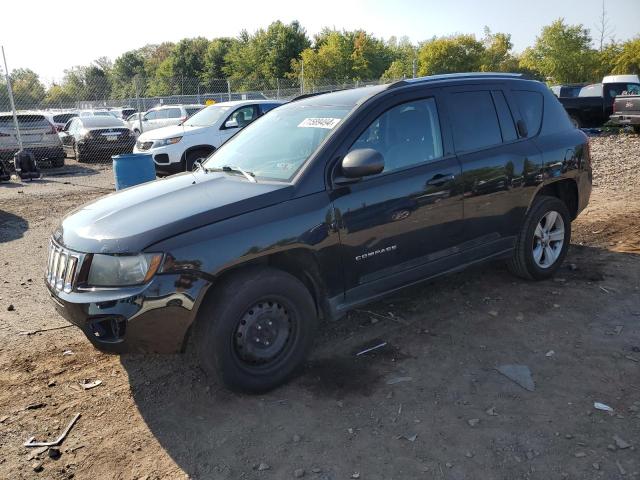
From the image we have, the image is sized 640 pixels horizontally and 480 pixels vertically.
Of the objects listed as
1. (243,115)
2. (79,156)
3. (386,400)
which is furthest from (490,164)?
(79,156)

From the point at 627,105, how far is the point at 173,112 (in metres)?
15.3

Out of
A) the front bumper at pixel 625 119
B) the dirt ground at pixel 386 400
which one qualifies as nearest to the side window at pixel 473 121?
the dirt ground at pixel 386 400

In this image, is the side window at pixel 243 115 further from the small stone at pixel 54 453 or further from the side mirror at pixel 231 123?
the small stone at pixel 54 453

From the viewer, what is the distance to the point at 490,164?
168 inches

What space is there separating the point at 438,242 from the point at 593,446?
1.71 metres

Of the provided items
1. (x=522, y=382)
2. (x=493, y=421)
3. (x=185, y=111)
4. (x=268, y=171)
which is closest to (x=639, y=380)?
(x=522, y=382)

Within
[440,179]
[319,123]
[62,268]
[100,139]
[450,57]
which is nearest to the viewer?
[62,268]

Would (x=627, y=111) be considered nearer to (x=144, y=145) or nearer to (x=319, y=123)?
(x=144, y=145)

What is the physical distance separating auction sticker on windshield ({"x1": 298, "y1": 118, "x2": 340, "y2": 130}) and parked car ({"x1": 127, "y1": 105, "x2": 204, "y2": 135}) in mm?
15832

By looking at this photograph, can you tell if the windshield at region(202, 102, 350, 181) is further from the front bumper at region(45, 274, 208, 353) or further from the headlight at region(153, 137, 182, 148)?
the headlight at region(153, 137, 182, 148)

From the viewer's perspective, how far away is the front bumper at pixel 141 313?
2.89 metres

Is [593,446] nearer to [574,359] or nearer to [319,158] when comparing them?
[574,359]

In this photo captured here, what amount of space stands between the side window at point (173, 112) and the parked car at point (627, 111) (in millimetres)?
14612

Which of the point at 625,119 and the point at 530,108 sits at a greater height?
the point at 530,108
